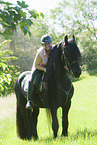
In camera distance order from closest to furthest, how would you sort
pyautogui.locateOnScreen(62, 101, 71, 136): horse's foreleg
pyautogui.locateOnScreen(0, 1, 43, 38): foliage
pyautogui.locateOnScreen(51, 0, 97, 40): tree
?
pyautogui.locateOnScreen(0, 1, 43, 38): foliage → pyautogui.locateOnScreen(62, 101, 71, 136): horse's foreleg → pyautogui.locateOnScreen(51, 0, 97, 40): tree

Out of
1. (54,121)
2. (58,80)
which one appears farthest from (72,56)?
(54,121)

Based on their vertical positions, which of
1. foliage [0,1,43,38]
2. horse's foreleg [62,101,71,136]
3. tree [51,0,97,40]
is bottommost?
horse's foreleg [62,101,71,136]

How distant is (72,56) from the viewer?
4102mm

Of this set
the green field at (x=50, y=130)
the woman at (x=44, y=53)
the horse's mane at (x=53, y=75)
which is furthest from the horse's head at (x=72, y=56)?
the green field at (x=50, y=130)

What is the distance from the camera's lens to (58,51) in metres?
4.48

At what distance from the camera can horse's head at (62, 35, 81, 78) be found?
403 centimetres

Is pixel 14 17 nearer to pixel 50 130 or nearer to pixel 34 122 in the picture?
pixel 50 130

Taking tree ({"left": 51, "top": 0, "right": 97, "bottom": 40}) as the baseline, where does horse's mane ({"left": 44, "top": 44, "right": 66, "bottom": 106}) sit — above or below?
below

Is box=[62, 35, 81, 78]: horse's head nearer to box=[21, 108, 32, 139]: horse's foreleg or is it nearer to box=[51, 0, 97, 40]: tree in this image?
box=[21, 108, 32, 139]: horse's foreleg

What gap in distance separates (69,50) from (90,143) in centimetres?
192

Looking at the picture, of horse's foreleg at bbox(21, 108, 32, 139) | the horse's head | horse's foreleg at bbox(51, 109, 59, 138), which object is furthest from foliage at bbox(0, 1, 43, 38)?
horse's foreleg at bbox(21, 108, 32, 139)

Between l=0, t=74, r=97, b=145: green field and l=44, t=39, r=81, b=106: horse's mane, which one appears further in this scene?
l=44, t=39, r=81, b=106: horse's mane

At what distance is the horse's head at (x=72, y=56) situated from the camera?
13.2 ft

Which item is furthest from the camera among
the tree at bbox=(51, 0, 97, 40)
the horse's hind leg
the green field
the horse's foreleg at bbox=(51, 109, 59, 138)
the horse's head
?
the tree at bbox=(51, 0, 97, 40)
